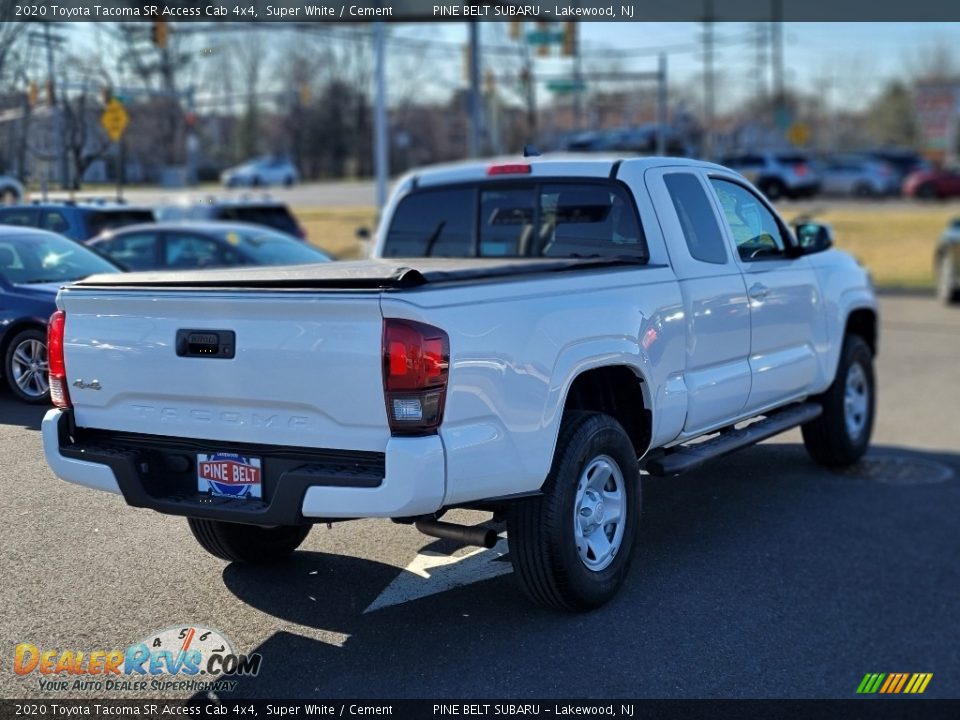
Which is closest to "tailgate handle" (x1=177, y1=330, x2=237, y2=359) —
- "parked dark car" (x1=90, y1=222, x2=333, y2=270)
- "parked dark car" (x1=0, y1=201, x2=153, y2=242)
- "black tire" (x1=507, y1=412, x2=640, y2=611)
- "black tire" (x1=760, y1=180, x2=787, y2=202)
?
"black tire" (x1=507, y1=412, x2=640, y2=611)

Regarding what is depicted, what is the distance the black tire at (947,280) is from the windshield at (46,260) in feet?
49.8

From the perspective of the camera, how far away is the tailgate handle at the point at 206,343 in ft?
14.3

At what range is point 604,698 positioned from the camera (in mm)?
4238

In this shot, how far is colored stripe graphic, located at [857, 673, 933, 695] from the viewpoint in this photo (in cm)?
463

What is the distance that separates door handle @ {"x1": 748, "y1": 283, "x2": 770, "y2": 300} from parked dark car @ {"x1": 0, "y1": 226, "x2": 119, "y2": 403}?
12.8ft

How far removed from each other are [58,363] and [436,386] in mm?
1819

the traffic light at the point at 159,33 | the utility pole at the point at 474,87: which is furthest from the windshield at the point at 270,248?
the utility pole at the point at 474,87

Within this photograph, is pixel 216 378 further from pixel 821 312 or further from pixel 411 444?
pixel 821 312

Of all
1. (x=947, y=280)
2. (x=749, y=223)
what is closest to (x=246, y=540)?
(x=749, y=223)

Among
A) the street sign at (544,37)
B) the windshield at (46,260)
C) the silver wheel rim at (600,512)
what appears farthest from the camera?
the street sign at (544,37)

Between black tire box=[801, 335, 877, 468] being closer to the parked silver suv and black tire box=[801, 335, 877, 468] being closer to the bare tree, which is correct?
the bare tree

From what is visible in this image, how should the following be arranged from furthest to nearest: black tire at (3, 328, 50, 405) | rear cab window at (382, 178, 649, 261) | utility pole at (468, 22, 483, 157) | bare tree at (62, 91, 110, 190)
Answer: utility pole at (468, 22, 483, 157) < bare tree at (62, 91, 110, 190) < rear cab window at (382, 178, 649, 261) < black tire at (3, 328, 50, 405)

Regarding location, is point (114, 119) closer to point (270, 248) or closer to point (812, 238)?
point (270, 248)

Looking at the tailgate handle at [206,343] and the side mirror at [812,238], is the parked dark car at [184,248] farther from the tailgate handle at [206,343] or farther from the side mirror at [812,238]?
the tailgate handle at [206,343]
